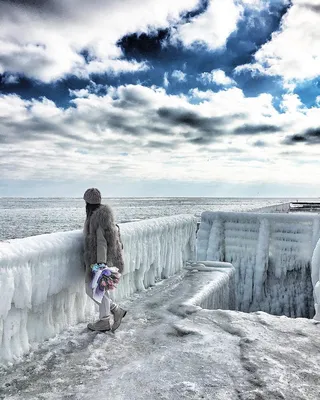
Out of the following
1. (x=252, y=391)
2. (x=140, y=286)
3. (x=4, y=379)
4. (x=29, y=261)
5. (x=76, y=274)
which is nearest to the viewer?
(x=252, y=391)

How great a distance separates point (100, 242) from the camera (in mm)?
4355

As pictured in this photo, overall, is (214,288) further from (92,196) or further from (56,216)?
(56,216)

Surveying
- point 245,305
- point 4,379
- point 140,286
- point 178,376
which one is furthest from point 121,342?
point 245,305

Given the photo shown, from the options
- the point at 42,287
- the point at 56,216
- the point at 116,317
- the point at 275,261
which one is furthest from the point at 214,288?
the point at 56,216

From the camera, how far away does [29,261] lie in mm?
3803

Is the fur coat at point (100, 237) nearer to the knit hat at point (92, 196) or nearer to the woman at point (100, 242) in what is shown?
the woman at point (100, 242)

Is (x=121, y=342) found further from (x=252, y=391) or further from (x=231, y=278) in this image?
(x=231, y=278)

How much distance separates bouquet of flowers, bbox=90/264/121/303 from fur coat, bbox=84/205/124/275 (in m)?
0.10

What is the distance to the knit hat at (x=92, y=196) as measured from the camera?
4.46 m

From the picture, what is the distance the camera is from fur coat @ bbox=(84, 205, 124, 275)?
4359 millimetres

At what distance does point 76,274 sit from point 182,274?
356 centimetres

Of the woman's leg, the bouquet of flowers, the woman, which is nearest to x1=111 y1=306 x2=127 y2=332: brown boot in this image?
the woman

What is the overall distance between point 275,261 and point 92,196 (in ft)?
23.1

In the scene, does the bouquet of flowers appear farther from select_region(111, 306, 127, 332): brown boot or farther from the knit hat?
the knit hat
